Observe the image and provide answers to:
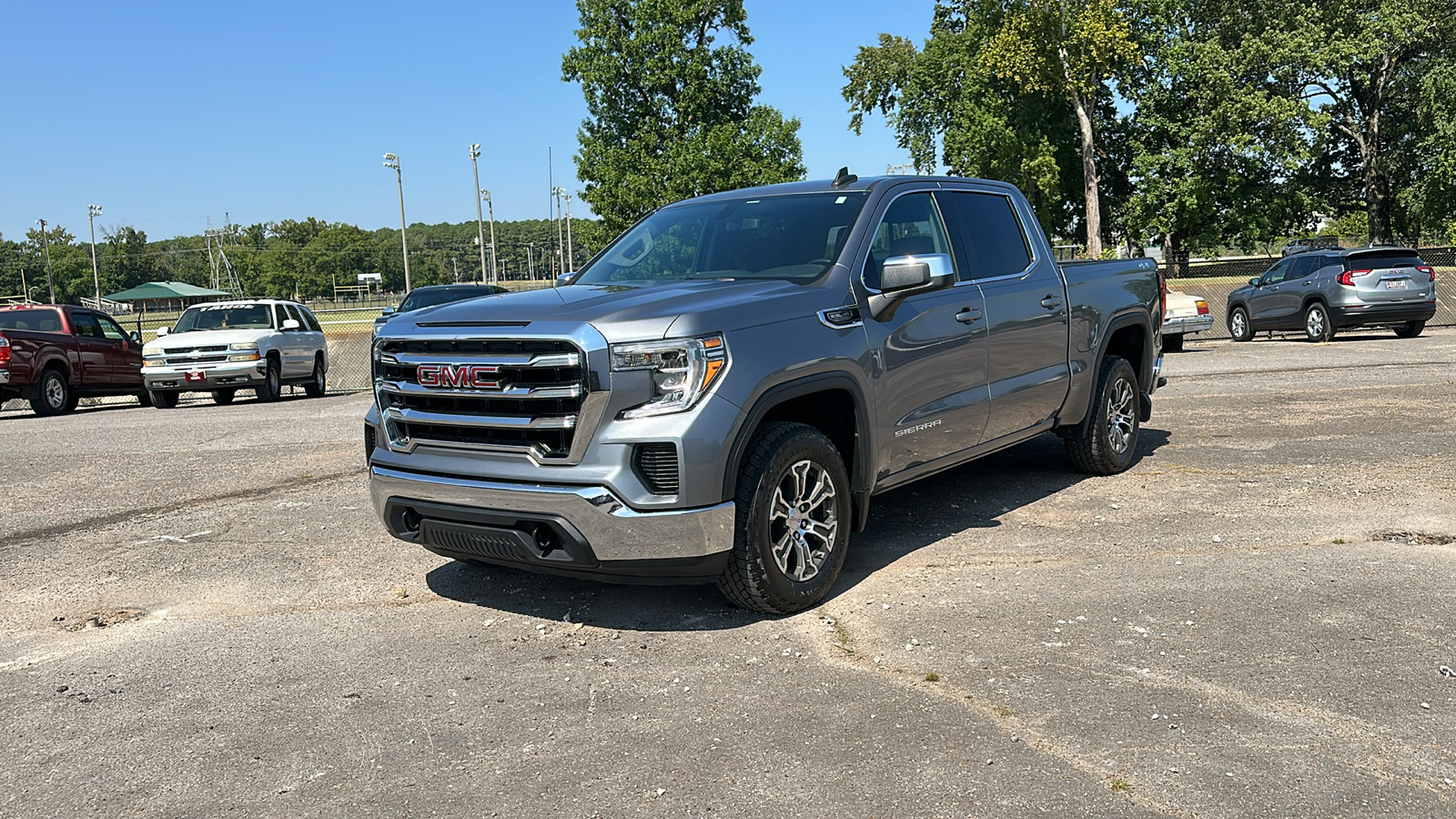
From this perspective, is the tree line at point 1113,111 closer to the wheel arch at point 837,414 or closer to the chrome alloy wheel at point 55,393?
the chrome alloy wheel at point 55,393

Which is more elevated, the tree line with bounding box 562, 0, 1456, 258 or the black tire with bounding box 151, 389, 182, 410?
the tree line with bounding box 562, 0, 1456, 258

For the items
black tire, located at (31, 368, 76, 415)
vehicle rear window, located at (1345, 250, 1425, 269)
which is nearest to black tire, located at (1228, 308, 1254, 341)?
vehicle rear window, located at (1345, 250, 1425, 269)

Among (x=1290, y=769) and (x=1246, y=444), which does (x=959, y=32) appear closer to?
(x=1246, y=444)

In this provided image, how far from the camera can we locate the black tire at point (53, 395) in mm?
17688

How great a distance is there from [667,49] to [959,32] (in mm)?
12972

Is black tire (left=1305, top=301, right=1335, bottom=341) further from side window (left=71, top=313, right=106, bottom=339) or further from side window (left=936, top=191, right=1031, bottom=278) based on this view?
side window (left=71, top=313, right=106, bottom=339)

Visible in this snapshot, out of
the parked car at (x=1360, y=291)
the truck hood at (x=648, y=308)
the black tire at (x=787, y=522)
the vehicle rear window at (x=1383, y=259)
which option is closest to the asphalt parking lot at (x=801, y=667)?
the black tire at (x=787, y=522)

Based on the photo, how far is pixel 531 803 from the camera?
331 centimetres

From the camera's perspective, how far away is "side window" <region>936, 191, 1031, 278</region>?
6.51m

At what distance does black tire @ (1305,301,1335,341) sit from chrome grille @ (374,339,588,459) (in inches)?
800

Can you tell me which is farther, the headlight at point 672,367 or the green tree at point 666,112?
the green tree at point 666,112

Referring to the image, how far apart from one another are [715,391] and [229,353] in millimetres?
15722

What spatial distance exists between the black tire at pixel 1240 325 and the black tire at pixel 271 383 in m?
18.5

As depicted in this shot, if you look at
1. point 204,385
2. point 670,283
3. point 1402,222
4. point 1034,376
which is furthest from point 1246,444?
point 1402,222
